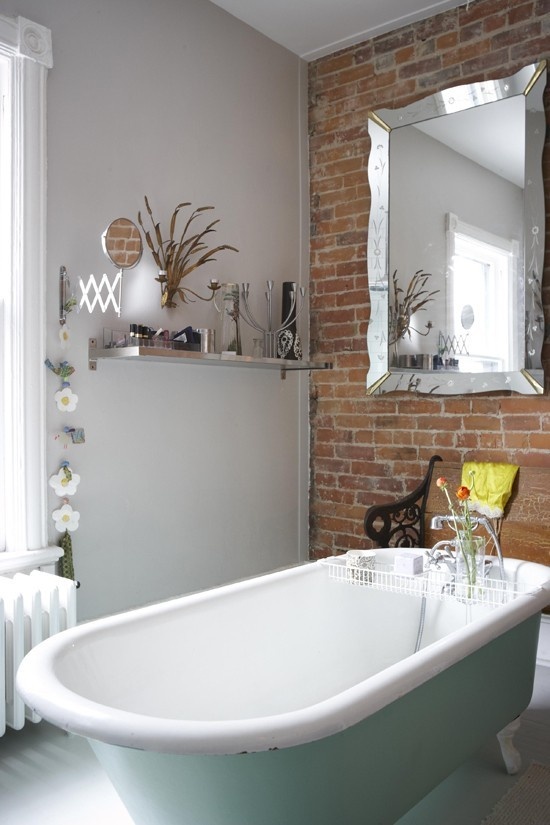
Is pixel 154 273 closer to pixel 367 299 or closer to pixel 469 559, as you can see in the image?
pixel 367 299

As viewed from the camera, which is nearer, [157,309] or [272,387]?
[157,309]

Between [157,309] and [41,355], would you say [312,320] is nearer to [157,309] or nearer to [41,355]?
[157,309]

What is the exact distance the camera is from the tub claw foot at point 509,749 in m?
2.29

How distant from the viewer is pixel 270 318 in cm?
384

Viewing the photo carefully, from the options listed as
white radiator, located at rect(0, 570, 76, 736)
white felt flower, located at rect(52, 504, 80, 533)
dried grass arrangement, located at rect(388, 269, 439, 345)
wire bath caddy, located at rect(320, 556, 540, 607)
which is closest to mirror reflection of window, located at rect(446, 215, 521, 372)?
dried grass arrangement, located at rect(388, 269, 439, 345)

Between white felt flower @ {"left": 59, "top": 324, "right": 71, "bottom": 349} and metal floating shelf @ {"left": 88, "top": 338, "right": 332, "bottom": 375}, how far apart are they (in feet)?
0.37

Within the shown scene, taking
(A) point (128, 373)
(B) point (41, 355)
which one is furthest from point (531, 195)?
(B) point (41, 355)

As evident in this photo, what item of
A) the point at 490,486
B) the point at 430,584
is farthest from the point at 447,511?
the point at 430,584

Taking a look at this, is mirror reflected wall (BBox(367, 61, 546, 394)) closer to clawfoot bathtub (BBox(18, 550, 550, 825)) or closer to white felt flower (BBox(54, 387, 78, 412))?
clawfoot bathtub (BBox(18, 550, 550, 825))

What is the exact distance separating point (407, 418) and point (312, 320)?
0.81 meters

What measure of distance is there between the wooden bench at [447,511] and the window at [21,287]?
1.45m

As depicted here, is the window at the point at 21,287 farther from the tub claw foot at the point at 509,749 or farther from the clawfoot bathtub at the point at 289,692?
the tub claw foot at the point at 509,749

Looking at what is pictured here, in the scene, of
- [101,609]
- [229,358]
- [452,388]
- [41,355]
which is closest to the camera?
[41,355]

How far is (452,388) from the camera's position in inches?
140
